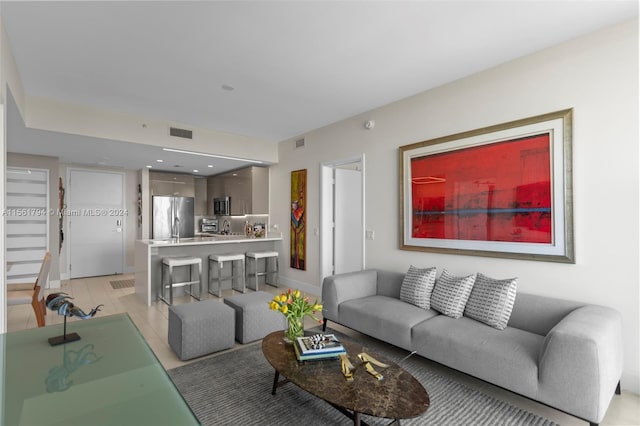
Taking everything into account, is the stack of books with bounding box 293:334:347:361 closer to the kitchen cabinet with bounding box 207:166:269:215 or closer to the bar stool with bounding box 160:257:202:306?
the bar stool with bounding box 160:257:202:306

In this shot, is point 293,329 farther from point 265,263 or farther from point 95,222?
point 95,222

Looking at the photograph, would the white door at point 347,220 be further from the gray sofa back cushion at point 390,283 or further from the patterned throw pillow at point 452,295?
the patterned throw pillow at point 452,295

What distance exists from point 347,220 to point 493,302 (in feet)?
10.6

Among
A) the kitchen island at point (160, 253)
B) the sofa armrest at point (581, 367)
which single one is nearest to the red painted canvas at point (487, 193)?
the sofa armrest at point (581, 367)

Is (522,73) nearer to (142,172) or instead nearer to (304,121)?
(304,121)

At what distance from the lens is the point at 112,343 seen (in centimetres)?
146

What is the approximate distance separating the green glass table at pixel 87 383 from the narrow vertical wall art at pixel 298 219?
4.00 metres

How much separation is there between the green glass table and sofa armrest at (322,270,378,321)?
2.24 m

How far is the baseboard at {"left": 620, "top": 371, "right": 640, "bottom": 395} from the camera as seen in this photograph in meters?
2.34

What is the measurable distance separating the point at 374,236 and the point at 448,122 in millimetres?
1672

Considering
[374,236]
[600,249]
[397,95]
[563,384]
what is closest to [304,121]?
[397,95]

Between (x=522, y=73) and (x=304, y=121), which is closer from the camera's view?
(x=522, y=73)

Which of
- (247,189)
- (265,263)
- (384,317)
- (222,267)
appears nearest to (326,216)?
(265,263)

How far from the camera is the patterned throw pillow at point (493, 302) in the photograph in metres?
2.62
